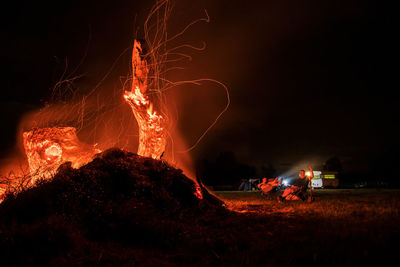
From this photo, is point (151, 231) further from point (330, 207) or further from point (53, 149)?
point (330, 207)

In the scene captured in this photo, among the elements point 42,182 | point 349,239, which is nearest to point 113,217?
point 42,182

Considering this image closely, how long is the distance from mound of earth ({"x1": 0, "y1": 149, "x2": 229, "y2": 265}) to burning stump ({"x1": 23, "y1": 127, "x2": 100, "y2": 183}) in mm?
3343

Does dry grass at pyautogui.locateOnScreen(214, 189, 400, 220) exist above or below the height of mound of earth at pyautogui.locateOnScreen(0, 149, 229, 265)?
below

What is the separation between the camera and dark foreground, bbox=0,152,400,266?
5211mm

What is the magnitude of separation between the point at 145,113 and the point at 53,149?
173 inches

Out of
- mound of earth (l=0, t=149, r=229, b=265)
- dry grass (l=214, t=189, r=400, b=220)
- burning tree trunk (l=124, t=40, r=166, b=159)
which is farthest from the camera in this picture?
burning tree trunk (l=124, t=40, r=166, b=159)

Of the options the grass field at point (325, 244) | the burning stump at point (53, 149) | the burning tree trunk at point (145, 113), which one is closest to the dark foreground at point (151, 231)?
the grass field at point (325, 244)

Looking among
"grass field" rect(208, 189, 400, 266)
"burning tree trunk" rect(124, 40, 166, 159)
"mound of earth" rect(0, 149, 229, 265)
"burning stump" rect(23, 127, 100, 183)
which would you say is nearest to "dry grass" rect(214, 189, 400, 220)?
"grass field" rect(208, 189, 400, 266)

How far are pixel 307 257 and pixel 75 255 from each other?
167 inches

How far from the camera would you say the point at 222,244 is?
247 inches

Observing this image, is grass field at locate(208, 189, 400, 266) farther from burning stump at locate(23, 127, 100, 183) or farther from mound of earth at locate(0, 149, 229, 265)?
burning stump at locate(23, 127, 100, 183)

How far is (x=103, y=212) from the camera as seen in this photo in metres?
7.40

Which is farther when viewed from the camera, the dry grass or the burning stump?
the burning stump

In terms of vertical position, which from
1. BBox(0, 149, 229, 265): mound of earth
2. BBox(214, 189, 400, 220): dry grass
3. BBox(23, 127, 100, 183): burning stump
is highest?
BBox(23, 127, 100, 183): burning stump
